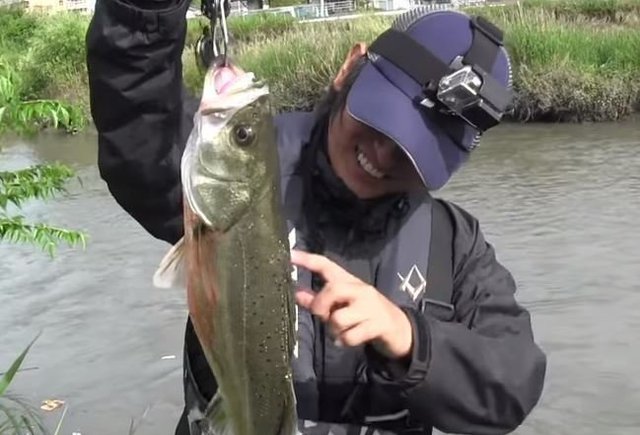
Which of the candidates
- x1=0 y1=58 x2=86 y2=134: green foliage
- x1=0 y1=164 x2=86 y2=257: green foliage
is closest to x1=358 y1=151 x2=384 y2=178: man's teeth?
x1=0 y1=58 x2=86 y2=134: green foliage

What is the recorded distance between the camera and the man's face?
107 inches

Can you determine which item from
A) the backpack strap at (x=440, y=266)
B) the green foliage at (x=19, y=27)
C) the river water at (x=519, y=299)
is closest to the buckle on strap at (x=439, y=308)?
the backpack strap at (x=440, y=266)

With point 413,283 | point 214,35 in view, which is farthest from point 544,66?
point 214,35

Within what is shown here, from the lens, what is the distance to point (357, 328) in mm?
2213

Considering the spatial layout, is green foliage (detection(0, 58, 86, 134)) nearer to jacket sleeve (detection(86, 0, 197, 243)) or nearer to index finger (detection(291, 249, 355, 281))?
jacket sleeve (detection(86, 0, 197, 243))

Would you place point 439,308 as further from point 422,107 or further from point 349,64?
point 349,64

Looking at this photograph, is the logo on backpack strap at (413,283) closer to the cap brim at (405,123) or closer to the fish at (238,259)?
the cap brim at (405,123)

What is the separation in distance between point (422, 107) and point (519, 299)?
341 inches

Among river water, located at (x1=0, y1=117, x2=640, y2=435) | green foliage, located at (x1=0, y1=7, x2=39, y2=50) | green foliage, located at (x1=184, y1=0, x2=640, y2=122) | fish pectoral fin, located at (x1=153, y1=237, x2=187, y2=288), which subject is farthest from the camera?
green foliage, located at (x1=0, y1=7, x2=39, y2=50)

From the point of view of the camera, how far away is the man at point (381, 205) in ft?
8.13

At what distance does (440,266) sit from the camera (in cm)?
295

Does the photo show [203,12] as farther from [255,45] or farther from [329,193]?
[255,45]

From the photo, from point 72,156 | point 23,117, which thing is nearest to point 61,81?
point 72,156

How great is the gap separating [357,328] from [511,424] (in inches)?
31.4
